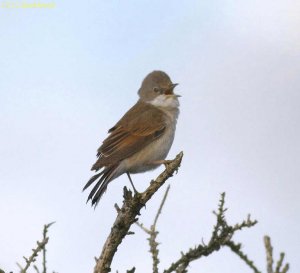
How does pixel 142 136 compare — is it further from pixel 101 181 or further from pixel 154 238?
pixel 154 238

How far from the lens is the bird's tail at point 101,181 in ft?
23.3

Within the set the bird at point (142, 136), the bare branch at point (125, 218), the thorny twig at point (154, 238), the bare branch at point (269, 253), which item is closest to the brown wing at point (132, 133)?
the bird at point (142, 136)

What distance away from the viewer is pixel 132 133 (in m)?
8.84

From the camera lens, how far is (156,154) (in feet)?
28.6

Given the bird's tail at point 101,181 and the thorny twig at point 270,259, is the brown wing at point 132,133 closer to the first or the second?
the bird's tail at point 101,181

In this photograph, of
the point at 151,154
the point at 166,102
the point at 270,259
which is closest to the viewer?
the point at 270,259

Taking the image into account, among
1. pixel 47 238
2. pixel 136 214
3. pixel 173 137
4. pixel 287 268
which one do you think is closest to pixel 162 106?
pixel 173 137

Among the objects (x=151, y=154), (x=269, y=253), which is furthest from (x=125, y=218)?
(x=269, y=253)

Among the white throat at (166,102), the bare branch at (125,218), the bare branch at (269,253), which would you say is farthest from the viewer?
the white throat at (166,102)

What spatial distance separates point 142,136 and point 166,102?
114 centimetres

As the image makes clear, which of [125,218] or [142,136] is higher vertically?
[142,136]

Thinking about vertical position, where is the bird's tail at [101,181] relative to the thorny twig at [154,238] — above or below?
above

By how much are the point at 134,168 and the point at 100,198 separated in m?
1.48

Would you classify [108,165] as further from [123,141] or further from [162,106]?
[162,106]
